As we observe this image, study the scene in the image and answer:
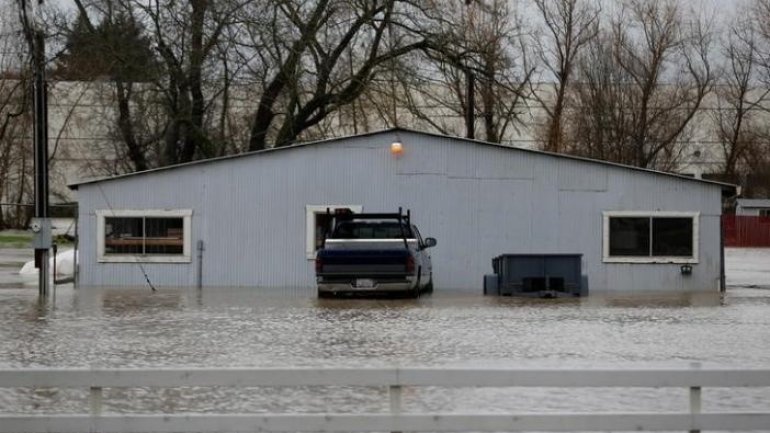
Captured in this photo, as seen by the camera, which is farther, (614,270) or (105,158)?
(105,158)

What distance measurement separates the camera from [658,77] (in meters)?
59.8

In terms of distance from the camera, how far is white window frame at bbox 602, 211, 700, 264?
28.8 metres

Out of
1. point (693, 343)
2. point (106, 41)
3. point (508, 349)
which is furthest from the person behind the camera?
point (106, 41)

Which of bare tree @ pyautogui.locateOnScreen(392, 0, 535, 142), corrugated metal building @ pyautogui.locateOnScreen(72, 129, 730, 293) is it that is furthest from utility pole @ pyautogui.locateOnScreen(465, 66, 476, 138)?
corrugated metal building @ pyautogui.locateOnScreen(72, 129, 730, 293)

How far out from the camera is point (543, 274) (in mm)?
26016

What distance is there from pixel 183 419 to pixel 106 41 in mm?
32483

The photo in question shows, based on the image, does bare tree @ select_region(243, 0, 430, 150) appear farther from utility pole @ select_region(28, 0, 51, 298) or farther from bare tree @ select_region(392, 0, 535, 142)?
utility pole @ select_region(28, 0, 51, 298)

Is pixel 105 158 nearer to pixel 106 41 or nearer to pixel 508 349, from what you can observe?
pixel 106 41

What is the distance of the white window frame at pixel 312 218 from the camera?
29172 mm

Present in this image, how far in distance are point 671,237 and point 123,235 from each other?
1347 centimetres

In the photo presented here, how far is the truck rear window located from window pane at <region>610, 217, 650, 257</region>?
581cm

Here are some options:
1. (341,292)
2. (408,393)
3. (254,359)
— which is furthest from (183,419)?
(341,292)

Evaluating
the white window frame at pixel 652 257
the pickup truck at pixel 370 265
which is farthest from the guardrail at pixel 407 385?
the white window frame at pixel 652 257

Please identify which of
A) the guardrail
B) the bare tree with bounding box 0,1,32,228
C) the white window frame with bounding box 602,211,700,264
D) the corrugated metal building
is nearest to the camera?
the guardrail
